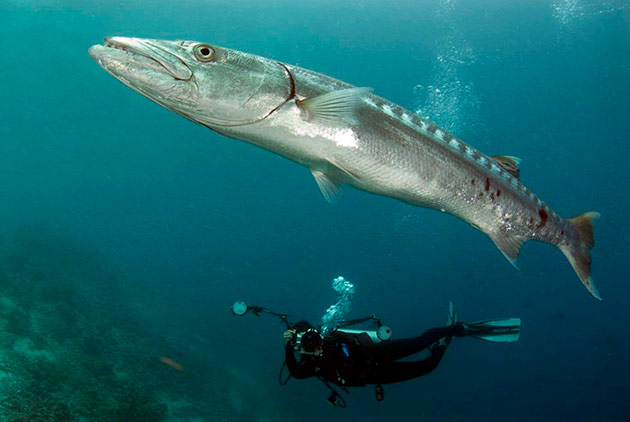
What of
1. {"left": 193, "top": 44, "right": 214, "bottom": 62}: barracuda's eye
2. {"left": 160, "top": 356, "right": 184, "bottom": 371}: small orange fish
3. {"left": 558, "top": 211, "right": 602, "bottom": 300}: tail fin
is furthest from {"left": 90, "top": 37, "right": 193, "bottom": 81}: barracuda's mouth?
{"left": 160, "top": 356, "right": 184, "bottom": 371}: small orange fish

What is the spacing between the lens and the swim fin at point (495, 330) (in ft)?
26.7

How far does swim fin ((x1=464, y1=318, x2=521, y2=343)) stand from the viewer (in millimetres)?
8133

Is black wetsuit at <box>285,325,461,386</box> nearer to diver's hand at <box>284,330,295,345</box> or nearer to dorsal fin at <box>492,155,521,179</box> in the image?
diver's hand at <box>284,330,295,345</box>

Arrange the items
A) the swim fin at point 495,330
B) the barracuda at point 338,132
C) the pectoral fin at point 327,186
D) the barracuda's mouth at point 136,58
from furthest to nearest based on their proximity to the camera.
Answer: the swim fin at point 495,330
the pectoral fin at point 327,186
the barracuda at point 338,132
the barracuda's mouth at point 136,58

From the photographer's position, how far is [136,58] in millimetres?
1777

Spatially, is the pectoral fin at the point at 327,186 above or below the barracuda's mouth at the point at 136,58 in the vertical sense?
below

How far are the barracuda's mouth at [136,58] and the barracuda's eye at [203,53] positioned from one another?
11 centimetres

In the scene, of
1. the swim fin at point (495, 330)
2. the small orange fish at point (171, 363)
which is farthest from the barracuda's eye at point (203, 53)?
the small orange fish at point (171, 363)

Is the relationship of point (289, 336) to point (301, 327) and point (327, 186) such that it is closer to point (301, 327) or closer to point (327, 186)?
point (301, 327)

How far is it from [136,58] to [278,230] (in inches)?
1724

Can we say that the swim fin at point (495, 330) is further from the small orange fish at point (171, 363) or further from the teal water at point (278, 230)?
the small orange fish at point (171, 363)

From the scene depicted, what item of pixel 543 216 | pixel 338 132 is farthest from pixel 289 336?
pixel 338 132

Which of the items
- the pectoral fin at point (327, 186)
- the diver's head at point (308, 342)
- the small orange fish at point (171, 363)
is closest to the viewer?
the pectoral fin at point (327, 186)

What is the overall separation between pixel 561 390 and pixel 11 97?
78624mm
